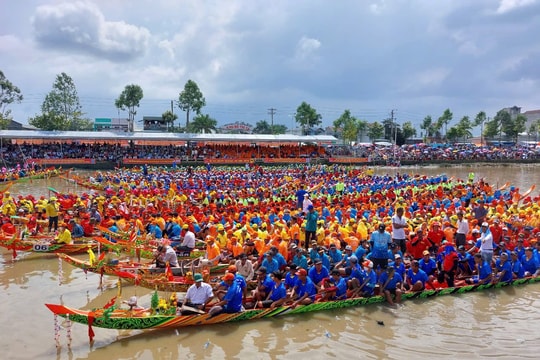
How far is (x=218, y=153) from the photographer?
44.6 metres

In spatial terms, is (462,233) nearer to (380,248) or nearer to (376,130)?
(380,248)

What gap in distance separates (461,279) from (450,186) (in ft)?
46.7

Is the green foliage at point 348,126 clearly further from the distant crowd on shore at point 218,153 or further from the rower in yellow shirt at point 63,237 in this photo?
the rower in yellow shirt at point 63,237

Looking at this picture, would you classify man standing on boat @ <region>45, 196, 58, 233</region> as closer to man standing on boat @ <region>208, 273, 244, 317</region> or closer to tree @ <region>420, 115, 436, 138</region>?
man standing on boat @ <region>208, 273, 244, 317</region>

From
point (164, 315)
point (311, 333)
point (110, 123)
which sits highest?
point (110, 123)

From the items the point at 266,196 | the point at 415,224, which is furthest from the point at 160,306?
the point at 266,196

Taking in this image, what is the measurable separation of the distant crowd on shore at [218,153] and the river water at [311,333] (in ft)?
107

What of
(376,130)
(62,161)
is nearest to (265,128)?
(376,130)

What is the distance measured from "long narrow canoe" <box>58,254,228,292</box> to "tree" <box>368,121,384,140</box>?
75.5 m

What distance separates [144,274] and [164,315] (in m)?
2.20

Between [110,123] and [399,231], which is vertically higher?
[110,123]

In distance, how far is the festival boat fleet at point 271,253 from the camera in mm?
8109

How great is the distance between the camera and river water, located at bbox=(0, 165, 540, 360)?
24.0 feet

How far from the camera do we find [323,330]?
817 centimetres
